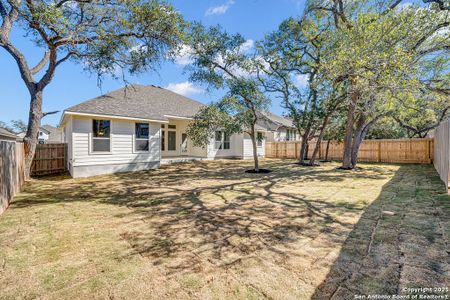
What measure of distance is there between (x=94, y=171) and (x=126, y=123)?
280 cm

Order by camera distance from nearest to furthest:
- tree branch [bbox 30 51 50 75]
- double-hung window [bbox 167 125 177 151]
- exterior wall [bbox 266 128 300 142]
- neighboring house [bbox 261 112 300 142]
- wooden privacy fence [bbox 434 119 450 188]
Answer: wooden privacy fence [bbox 434 119 450 188] < tree branch [bbox 30 51 50 75] < double-hung window [bbox 167 125 177 151] < neighboring house [bbox 261 112 300 142] < exterior wall [bbox 266 128 300 142]

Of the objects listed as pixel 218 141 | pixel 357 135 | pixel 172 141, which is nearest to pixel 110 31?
pixel 172 141

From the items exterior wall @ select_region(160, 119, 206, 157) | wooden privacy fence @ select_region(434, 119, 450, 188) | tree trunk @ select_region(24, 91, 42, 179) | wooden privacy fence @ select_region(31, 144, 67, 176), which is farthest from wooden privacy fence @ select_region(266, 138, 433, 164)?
tree trunk @ select_region(24, 91, 42, 179)

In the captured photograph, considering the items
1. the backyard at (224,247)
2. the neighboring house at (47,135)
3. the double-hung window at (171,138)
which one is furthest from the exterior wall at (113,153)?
the neighboring house at (47,135)

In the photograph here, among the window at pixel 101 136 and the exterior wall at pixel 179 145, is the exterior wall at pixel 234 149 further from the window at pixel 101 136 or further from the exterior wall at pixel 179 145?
Result: the window at pixel 101 136

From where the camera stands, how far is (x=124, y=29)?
8758mm

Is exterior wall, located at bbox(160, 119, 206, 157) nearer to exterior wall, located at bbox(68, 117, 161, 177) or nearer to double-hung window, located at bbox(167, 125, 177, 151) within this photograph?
double-hung window, located at bbox(167, 125, 177, 151)

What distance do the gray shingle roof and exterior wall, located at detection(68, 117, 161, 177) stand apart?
513 millimetres

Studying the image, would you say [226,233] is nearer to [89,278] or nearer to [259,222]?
[259,222]

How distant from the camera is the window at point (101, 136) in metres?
11.0

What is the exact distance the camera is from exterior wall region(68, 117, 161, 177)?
10.4 metres

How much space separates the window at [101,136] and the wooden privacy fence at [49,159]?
2806mm

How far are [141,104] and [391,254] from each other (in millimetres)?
13943

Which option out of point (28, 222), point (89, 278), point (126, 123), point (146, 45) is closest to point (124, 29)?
point (146, 45)
